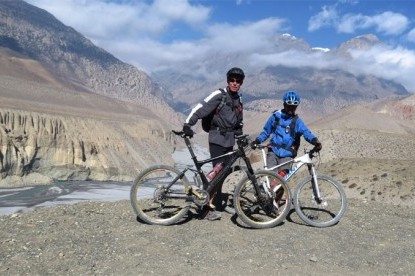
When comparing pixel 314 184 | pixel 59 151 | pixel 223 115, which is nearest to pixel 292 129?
pixel 314 184

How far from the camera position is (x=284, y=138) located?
9.11m

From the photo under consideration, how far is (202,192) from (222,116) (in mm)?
1411

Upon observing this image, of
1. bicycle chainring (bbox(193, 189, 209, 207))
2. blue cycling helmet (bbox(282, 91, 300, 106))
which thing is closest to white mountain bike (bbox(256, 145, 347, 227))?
blue cycling helmet (bbox(282, 91, 300, 106))

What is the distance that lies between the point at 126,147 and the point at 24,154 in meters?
33.9

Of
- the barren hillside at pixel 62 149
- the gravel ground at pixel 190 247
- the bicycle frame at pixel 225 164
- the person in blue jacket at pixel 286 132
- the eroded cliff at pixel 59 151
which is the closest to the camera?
the gravel ground at pixel 190 247

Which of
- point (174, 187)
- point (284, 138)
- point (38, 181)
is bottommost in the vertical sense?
point (38, 181)

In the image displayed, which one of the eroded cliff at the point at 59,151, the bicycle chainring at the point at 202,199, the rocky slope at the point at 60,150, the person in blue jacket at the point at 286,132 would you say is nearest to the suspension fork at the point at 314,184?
the person in blue jacket at the point at 286,132

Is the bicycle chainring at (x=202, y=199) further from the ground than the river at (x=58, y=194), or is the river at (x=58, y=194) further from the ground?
the bicycle chainring at (x=202, y=199)

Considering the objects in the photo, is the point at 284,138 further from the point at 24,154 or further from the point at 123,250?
the point at 24,154

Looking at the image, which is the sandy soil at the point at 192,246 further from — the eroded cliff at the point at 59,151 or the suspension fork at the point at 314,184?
the eroded cliff at the point at 59,151

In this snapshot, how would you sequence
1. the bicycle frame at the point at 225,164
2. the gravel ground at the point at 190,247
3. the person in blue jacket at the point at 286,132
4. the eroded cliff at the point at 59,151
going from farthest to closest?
1. the eroded cliff at the point at 59,151
2. the person in blue jacket at the point at 286,132
3. the bicycle frame at the point at 225,164
4. the gravel ground at the point at 190,247

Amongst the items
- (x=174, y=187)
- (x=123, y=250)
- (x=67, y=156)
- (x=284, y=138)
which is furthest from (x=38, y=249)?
(x=67, y=156)

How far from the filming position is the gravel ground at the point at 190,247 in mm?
6473

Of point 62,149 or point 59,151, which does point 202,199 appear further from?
point 62,149
